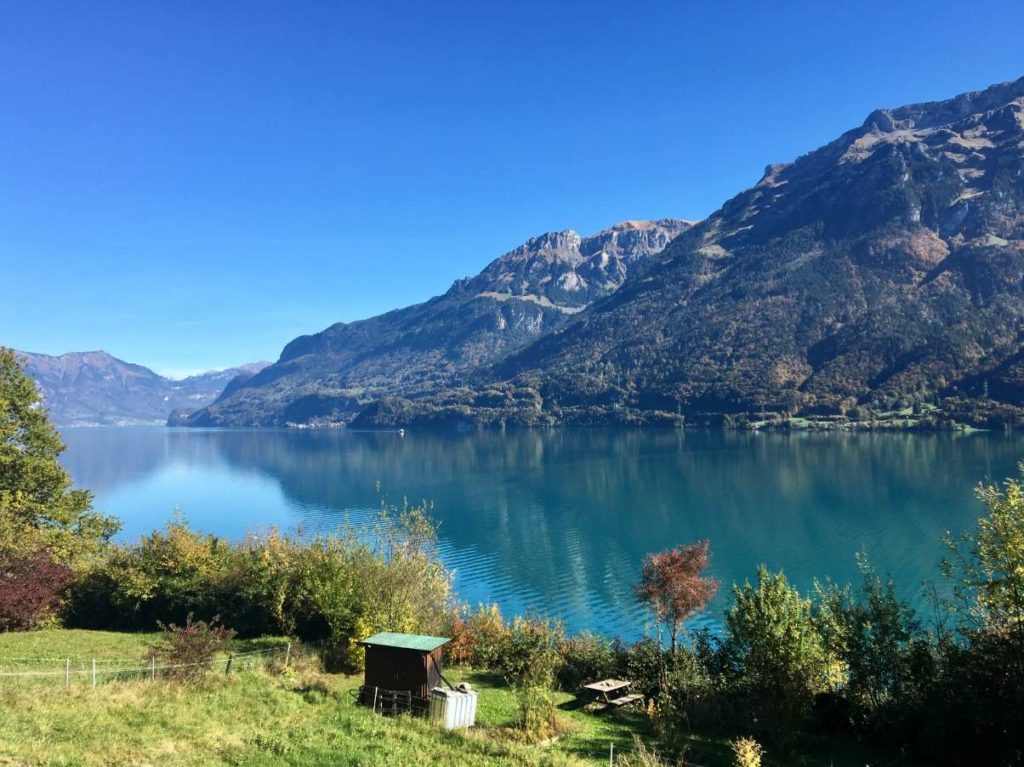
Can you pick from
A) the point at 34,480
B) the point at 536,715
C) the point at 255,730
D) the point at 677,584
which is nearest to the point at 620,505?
the point at 34,480

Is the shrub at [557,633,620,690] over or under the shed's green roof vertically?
under

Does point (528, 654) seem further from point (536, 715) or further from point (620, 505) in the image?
point (620, 505)

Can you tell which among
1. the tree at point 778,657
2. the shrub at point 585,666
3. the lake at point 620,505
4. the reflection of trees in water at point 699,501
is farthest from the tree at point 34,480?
the tree at point 778,657

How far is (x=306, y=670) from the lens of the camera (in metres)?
30.2

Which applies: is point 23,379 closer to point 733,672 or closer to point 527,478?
point 733,672

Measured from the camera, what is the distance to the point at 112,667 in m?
28.8

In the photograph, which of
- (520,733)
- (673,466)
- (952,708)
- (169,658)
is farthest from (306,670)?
(673,466)

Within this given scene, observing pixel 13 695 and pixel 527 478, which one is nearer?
pixel 13 695

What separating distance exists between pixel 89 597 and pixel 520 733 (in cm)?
3171

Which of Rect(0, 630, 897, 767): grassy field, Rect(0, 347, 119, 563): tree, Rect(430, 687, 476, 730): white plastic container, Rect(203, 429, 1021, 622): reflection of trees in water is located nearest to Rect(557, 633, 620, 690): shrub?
Rect(0, 630, 897, 767): grassy field

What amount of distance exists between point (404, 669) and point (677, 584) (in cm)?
1287

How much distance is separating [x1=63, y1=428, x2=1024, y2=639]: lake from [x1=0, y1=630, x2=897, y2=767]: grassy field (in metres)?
29.9

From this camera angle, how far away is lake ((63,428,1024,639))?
6912cm

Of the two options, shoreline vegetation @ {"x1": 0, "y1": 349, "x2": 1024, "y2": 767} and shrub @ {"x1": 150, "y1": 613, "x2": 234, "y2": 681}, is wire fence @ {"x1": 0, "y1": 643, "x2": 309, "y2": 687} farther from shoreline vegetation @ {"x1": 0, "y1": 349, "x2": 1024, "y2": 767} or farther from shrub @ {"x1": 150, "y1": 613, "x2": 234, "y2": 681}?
shoreline vegetation @ {"x1": 0, "y1": 349, "x2": 1024, "y2": 767}
